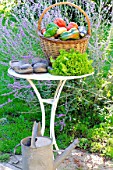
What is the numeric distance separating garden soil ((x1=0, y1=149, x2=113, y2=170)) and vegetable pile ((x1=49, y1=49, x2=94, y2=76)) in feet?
2.85

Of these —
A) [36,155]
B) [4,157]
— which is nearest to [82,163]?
[4,157]

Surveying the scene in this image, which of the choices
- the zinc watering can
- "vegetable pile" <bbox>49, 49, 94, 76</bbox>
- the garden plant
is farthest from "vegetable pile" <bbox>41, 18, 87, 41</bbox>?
the zinc watering can

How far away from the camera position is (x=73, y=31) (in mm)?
2996

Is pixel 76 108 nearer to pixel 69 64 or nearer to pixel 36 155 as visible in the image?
pixel 69 64

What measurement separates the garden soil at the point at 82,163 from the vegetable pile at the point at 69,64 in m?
0.87

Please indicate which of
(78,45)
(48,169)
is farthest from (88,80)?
(48,169)

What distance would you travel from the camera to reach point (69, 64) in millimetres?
2947

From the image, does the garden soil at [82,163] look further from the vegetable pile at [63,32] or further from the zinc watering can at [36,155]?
the vegetable pile at [63,32]

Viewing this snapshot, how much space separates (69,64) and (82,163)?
966 millimetres

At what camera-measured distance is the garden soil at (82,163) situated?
3.24m

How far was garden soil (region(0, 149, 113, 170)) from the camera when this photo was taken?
3.24 meters

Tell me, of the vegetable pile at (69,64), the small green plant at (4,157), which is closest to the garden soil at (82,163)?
the small green plant at (4,157)

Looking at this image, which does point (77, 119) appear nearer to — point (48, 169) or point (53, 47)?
point (53, 47)

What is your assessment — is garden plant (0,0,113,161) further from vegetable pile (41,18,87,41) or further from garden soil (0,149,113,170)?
vegetable pile (41,18,87,41)
